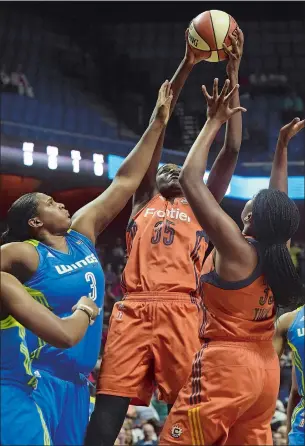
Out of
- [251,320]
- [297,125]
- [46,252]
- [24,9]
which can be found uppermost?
[24,9]

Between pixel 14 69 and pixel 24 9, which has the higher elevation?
pixel 24 9

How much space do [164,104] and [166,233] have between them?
2.47 feet

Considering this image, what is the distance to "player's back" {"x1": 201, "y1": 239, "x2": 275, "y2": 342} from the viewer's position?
10.4ft

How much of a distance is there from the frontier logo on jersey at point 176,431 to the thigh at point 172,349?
738 millimetres

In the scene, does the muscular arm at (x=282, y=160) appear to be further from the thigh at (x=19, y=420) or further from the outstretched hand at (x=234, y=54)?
the thigh at (x=19, y=420)

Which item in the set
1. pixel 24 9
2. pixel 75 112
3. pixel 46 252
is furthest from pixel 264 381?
pixel 24 9

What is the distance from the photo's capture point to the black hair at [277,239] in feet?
10.5

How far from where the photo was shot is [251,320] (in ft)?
10.6

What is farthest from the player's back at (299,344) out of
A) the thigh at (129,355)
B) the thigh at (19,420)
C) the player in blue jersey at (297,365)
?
the thigh at (19,420)

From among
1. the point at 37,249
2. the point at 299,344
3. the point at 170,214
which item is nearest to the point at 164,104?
the point at 170,214

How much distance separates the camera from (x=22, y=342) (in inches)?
118

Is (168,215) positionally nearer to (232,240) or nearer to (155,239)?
(155,239)

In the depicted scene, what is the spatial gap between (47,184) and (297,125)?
7.43 metres

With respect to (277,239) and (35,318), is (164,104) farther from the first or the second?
(35,318)
